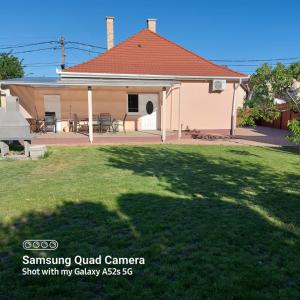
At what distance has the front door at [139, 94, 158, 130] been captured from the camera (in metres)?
17.8

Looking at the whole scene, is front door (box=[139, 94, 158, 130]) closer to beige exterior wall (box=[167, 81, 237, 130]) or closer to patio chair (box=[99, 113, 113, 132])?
beige exterior wall (box=[167, 81, 237, 130])

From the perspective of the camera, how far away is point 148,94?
17812 millimetres

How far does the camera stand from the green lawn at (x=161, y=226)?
3.08m

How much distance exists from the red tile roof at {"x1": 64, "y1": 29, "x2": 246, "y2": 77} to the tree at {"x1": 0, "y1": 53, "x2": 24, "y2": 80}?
74.2 feet

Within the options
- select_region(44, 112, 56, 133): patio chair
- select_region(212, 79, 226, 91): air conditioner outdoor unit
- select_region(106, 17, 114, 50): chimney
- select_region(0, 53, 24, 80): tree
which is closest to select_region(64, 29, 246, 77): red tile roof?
select_region(212, 79, 226, 91): air conditioner outdoor unit

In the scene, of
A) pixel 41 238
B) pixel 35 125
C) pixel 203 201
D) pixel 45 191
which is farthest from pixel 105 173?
pixel 35 125

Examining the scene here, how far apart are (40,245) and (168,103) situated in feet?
48.1

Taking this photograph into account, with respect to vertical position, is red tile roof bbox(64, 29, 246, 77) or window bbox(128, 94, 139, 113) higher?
red tile roof bbox(64, 29, 246, 77)

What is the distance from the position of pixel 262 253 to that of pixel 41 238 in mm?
2820

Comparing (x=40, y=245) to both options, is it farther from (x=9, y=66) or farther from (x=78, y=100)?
(x=9, y=66)

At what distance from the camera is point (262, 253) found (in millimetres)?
3754

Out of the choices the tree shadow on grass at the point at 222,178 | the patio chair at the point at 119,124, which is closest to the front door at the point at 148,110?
the patio chair at the point at 119,124

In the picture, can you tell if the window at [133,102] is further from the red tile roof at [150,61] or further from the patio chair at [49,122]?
A: the patio chair at [49,122]

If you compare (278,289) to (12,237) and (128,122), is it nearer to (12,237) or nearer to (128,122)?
(12,237)
